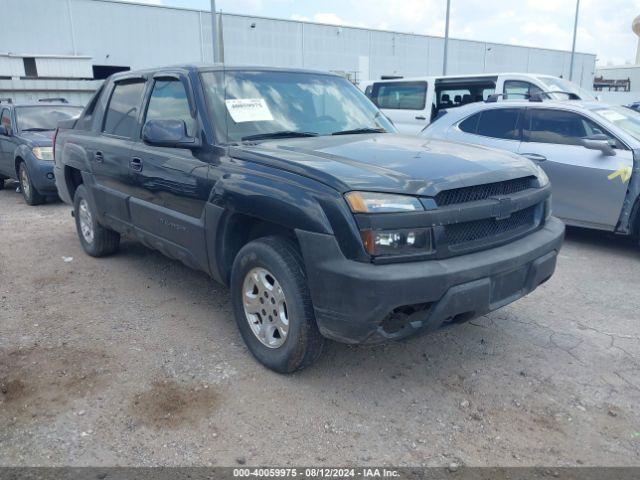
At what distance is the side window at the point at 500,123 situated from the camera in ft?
21.9

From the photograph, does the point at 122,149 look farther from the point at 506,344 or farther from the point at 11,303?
the point at 506,344

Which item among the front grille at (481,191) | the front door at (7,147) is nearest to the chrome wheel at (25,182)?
the front door at (7,147)

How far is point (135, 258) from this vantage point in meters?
5.86

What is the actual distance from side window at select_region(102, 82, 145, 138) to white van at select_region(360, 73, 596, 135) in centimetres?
570

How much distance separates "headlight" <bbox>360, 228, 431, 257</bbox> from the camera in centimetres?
270

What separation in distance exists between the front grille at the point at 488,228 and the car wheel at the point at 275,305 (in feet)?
2.81

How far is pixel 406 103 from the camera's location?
38.0ft

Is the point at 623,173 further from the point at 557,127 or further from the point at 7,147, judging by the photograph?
the point at 7,147

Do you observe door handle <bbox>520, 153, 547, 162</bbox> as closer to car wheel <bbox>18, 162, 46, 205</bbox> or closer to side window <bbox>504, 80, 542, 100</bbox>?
side window <bbox>504, 80, 542, 100</bbox>

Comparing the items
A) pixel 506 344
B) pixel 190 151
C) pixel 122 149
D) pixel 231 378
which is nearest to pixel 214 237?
pixel 190 151

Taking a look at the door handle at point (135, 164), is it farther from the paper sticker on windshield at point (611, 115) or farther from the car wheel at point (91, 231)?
the paper sticker on windshield at point (611, 115)

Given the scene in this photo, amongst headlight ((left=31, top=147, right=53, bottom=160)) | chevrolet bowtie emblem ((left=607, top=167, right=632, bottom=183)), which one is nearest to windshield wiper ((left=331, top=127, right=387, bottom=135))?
chevrolet bowtie emblem ((left=607, top=167, right=632, bottom=183))

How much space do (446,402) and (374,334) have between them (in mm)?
710

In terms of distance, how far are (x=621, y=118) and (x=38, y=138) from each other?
873 centimetres
